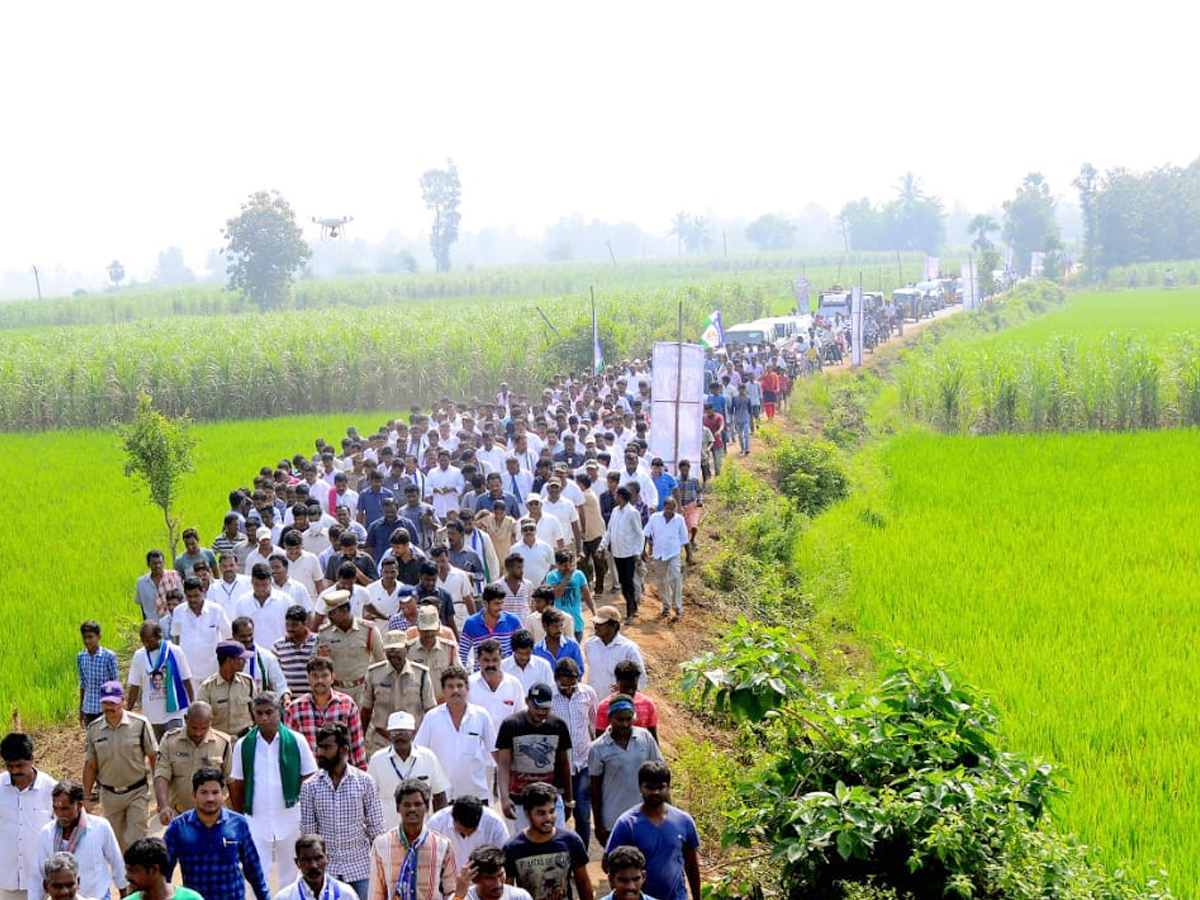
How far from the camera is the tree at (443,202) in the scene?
391 ft

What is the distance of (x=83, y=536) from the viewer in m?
18.4

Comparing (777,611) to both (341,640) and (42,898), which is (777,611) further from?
(42,898)

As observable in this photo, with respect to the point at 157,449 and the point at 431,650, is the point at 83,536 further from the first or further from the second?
the point at 431,650

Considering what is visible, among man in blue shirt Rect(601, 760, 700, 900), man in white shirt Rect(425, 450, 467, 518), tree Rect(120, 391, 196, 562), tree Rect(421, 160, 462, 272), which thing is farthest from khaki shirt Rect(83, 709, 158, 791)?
tree Rect(421, 160, 462, 272)

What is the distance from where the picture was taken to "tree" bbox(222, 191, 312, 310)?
63.7 meters

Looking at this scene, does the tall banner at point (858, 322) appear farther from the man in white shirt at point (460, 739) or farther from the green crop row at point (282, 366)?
the man in white shirt at point (460, 739)

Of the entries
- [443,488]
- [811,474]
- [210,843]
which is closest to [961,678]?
[210,843]

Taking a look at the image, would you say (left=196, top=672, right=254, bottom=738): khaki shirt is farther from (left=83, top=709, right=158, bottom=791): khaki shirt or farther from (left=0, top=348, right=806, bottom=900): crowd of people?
(left=83, top=709, right=158, bottom=791): khaki shirt

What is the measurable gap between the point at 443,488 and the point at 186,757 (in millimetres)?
7151

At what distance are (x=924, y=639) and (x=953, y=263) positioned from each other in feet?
332

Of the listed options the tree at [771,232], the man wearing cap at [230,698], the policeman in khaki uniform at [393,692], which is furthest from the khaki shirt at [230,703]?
the tree at [771,232]

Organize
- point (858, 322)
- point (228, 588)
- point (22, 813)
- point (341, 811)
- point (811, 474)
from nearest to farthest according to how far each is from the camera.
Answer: point (341, 811) < point (22, 813) < point (228, 588) < point (811, 474) < point (858, 322)

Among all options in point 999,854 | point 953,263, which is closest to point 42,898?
point 999,854

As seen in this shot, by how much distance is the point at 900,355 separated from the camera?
144ft
